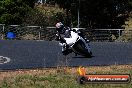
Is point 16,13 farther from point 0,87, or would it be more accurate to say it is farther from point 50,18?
point 0,87

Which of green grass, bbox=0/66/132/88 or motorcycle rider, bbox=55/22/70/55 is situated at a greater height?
motorcycle rider, bbox=55/22/70/55

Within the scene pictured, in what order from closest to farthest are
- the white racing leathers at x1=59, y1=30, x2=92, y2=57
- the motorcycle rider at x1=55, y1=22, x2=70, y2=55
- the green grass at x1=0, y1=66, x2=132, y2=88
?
the green grass at x1=0, y1=66, x2=132, y2=88, the white racing leathers at x1=59, y1=30, x2=92, y2=57, the motorcycle rider at x1=55, y1=22, x2=70, y2=55

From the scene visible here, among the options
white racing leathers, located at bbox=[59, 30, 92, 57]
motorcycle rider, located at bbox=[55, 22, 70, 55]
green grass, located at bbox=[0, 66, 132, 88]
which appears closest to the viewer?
green grass, located at bbox=[0, 66, 132, 88]

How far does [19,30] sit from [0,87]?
A: 2627 centimetres

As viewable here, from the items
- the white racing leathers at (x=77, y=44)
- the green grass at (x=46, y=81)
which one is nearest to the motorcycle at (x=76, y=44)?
the white racing leathers at (x=77, y=44)

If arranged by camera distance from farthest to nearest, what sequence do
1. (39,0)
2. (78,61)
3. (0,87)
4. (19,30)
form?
(39,0) → (19,30) → (78,61) → (0,87)

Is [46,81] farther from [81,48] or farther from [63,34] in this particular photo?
[63,34]

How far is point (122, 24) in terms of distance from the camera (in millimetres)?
44906

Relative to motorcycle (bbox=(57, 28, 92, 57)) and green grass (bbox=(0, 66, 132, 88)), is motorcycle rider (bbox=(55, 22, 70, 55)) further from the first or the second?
green grass (bbox=(0, 66, 132, 88))

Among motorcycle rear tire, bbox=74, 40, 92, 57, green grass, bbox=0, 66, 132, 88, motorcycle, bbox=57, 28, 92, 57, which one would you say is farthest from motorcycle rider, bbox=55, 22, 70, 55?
green grass, bbox=0, 66, 132, 88

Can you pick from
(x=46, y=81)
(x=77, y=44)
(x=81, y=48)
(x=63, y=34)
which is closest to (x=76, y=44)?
(x=77, y=44)

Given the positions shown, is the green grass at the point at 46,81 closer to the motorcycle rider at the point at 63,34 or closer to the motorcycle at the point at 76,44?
the motorcycle at the point at 76,44

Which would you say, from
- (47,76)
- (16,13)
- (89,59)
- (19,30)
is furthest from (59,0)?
(47,76)

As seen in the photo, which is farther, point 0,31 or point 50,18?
point 50,18
